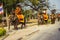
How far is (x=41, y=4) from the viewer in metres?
50.5

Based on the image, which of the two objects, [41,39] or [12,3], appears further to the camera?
[12,3]

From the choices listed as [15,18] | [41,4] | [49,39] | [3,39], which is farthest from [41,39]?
[41,4]

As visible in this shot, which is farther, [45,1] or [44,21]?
[45,1]

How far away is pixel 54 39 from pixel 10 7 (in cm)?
2265

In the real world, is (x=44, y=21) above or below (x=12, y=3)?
below

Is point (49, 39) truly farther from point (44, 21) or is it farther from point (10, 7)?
Answer: point (10, 7)

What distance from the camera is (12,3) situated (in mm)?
38312

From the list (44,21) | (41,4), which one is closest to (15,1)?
(44,21)

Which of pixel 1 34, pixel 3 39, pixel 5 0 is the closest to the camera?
pixel 3 39

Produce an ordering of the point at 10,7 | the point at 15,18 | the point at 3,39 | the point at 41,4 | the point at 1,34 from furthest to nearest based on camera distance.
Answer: the point at 41,4 → the point at 10,7 → the point at 15,18 → the point at 1,34 → the point at 3,39

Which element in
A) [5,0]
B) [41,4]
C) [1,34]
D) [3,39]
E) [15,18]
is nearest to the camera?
[3,39]

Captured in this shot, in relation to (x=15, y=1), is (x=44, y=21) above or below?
below

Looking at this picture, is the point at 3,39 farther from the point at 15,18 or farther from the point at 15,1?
the point at 15,1

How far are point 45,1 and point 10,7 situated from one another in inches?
484
